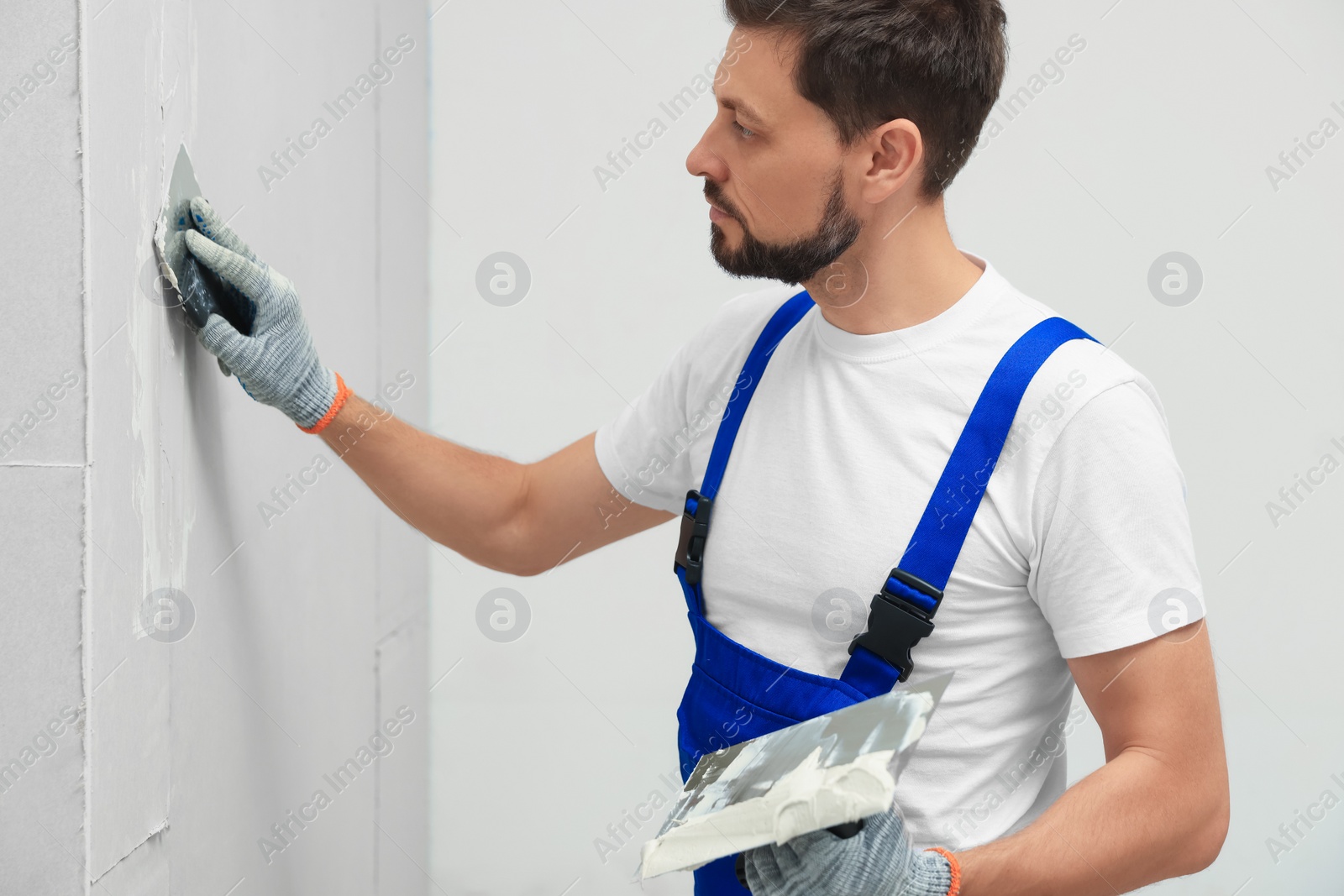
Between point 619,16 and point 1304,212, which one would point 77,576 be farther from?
point 1304,212

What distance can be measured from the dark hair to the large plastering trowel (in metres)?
0.57

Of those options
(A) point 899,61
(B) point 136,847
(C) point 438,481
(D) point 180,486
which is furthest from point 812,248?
(B) point 136,847

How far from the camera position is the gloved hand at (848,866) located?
0.72 metres

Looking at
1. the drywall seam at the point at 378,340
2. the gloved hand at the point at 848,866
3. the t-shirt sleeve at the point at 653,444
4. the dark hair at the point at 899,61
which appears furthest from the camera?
the drywall seam at the point at 378,340

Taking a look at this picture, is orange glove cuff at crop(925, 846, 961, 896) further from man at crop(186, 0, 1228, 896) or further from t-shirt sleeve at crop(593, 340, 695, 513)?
t-shirt sleeve at crop(593, 340, 695, 513)

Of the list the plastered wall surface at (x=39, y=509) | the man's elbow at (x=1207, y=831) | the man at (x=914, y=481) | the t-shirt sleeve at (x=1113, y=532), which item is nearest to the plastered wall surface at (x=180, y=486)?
the plastered wall surface at (x=39, y=509)

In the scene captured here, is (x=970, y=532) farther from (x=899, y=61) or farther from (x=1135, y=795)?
(x=899, y=61)

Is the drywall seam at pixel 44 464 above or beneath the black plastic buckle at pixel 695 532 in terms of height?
above

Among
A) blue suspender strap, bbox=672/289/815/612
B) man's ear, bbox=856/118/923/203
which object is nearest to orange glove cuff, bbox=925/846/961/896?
blue suspender strap, bbox=672/289/815/612

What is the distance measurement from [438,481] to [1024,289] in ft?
4.27

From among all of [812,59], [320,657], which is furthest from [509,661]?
[812,59]

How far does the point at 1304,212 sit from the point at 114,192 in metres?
2.02

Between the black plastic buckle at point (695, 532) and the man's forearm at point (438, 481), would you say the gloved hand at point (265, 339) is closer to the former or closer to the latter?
the man's forearm at point (438, 481)

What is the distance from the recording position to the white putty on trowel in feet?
1.97
